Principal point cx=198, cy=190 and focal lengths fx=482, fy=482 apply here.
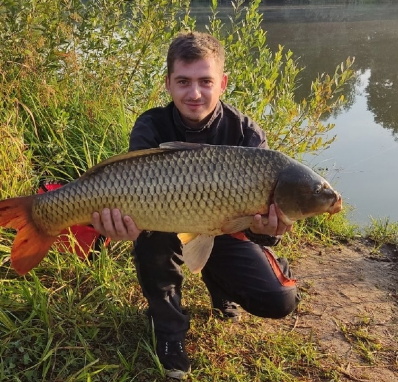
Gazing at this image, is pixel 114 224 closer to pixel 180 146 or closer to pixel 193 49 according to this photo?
pixel 180 146

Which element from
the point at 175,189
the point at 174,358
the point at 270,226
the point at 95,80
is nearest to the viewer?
the point at 175,189

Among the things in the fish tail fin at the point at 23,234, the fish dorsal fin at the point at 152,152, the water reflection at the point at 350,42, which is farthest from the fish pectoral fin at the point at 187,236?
the water reflection at the point at 350,42

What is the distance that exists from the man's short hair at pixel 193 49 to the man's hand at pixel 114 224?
0.62m

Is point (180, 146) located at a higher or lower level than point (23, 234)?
higher

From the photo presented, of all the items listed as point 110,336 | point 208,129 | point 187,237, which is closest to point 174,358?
point 110,336

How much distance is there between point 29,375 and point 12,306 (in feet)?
0.97

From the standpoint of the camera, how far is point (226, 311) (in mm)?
1817

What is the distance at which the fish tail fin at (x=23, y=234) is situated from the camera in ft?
4.57

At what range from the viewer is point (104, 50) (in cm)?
303

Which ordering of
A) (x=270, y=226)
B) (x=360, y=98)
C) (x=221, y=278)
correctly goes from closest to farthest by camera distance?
(x=270, y=226) < (x=221, y=278) < (x=360, y=98)

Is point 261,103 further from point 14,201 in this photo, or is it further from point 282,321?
point 14,201

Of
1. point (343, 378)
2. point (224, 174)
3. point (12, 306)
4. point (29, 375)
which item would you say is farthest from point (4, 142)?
point (343, 378)

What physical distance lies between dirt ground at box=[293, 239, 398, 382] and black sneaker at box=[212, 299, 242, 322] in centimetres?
23

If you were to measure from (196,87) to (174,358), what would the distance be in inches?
35.1
